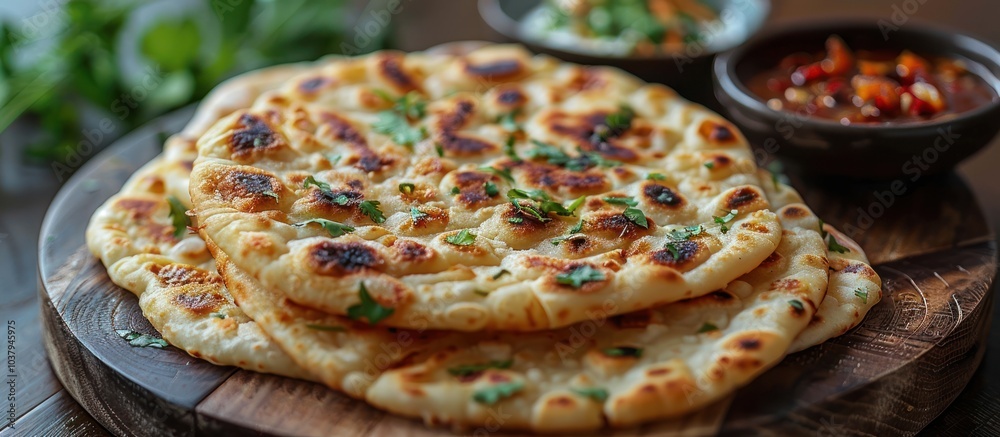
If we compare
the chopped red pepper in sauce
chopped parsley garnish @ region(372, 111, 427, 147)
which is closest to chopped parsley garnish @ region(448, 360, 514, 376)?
chopped parsley garnish @ region(372, 111, 427, 147)

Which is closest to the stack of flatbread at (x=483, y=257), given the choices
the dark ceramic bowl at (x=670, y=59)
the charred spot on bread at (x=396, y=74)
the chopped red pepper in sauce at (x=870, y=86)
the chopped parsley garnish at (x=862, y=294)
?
the chopped parsley garnish at (x=862, y=294)

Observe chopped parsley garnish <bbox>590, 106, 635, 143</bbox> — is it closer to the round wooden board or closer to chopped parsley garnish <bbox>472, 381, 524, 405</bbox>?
the round wooden board

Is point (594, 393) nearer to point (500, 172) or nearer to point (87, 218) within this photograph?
point (500, 172)

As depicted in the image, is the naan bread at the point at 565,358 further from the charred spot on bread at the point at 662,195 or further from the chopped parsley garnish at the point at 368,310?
the charred spot on bread at the point at 662,195

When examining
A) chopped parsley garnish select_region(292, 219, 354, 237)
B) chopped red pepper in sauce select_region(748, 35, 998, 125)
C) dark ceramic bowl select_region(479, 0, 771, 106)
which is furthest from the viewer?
dark ceramic bowl select_region(479, 0, 771, 106)

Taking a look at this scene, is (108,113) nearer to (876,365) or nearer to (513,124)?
(513,124)

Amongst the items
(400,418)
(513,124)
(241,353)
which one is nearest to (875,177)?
(513,124)

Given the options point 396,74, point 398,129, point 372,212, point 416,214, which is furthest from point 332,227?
point 396,74
